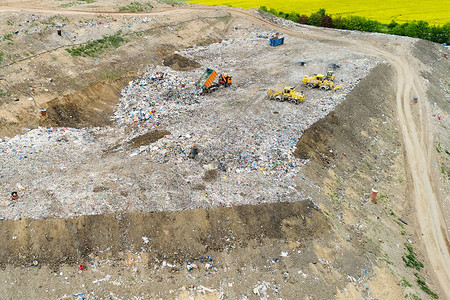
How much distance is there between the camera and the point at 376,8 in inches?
2124

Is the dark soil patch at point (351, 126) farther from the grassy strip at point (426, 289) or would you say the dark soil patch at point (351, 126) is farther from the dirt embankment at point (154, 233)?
the grassy strip at point (426, 289)

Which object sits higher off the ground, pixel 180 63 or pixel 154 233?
pixel 180 63

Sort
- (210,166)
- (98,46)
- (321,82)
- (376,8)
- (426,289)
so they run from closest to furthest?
(426,289) → (210,166) → (321,82) → (98,46) → (376,8)

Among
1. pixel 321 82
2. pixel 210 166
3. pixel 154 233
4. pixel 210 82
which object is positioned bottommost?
pixel 154 233

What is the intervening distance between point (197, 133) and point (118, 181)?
5.63 meters

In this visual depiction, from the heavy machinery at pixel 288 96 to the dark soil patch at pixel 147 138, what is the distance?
27.8 ft

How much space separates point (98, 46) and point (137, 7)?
32.9 ft

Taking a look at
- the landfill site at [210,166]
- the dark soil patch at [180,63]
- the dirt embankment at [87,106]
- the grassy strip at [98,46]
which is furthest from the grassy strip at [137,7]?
the dirt embankment at [87,106]

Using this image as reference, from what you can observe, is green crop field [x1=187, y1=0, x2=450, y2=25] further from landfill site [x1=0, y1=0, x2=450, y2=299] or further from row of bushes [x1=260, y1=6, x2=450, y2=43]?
landfill site [x1=0, y1=0, x2=450, y2=299]

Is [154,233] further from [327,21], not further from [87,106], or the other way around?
[327,21]

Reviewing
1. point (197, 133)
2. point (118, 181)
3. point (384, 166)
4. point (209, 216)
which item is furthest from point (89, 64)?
point (384, 166)

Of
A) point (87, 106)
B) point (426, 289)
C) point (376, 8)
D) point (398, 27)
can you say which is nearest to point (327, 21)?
point (398, 27)

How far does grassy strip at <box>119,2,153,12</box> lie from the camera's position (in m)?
35.9

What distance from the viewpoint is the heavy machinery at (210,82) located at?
25.3m
